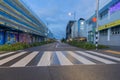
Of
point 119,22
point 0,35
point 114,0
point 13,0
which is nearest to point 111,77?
point 119,22

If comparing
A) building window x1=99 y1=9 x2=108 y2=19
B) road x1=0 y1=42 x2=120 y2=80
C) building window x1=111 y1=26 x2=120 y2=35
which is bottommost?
road x1=0 y1=42 x2=120 y2=80

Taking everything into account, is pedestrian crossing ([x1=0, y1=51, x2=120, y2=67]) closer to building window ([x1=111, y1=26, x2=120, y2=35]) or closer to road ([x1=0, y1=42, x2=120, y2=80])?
road ([x1=0, y1=42, x2=120, y2=80])

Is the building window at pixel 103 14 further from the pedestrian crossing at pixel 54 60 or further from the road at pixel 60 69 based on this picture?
the road at pixel 60 69

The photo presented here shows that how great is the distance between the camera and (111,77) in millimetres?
7352

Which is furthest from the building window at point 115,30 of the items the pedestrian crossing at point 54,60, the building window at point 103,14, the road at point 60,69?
the road at point 60,69

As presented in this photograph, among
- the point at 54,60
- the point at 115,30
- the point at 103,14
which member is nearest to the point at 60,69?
the point at 54,60

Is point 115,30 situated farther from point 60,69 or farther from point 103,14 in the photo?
point 60,69

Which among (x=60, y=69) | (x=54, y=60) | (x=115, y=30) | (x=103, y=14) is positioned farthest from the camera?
(x=103, y=14)

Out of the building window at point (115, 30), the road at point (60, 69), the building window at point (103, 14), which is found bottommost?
the road at point (60, 69)

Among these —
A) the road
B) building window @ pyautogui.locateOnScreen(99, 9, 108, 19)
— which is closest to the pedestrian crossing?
the road

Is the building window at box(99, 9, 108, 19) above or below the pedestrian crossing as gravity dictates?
above

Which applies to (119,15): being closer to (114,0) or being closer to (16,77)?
(114,0)

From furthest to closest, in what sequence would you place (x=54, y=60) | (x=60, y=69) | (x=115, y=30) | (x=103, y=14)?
1. (x=103, y=14)
2. (x=115, y=30)
3. (x=54, y=60)
4. (x=60, y=69)

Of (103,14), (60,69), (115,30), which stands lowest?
(60,69)
